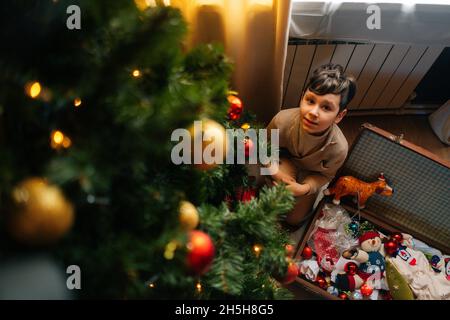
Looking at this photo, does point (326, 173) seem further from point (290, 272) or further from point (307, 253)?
point (290, 272)

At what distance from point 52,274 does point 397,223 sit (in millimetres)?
1274

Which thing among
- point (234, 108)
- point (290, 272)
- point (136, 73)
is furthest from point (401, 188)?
point (136, 73)

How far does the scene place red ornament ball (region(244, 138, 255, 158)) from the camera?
32.4 inches

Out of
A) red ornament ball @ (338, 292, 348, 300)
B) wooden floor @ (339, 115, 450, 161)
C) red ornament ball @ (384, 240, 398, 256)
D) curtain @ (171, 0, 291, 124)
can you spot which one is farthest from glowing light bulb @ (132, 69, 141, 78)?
wooden floor @ (339, 115, 450, 161)

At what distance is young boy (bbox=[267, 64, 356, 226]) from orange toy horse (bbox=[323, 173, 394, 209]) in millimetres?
71

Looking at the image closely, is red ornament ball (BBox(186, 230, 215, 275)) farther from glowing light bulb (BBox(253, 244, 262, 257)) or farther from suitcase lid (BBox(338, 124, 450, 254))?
suitcase lid (BBox(338, 124, 450, 254))

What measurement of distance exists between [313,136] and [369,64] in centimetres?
48

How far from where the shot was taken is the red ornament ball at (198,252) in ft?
1.90

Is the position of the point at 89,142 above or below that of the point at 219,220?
above

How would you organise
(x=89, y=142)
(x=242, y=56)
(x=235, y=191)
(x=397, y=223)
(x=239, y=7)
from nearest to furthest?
(x=89, y=142) < (x=235, y=191) < (x=239, y=7) < (x=242, y=56) < (x=397, y=223)
